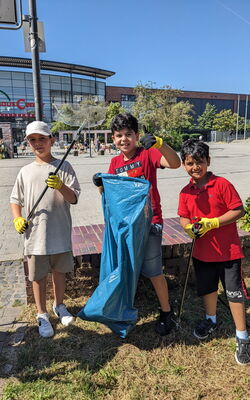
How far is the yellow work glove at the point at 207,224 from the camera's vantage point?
200 cm

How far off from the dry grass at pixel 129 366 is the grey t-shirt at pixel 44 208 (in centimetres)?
76

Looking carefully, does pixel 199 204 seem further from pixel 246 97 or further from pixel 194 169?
pixel 246 97

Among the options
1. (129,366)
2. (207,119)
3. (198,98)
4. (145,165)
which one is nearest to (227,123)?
(207,119)

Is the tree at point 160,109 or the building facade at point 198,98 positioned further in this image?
the building facade at point 198,98

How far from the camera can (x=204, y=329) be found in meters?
2.39

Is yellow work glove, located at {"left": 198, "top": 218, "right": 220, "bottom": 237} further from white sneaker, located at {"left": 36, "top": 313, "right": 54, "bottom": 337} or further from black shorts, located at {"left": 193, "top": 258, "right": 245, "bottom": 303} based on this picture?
white sneaker, located at {"left": 36, "top": 313, "right": 54, "bottom": 337}

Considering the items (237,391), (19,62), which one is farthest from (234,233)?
(19,62)

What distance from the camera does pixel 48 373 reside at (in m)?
2.08

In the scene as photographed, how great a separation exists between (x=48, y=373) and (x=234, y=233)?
1.64 meters

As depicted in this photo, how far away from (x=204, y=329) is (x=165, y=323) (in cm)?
31

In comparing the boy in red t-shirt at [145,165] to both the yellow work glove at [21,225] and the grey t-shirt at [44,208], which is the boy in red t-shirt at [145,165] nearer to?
the grey t-shirt at [44,208]

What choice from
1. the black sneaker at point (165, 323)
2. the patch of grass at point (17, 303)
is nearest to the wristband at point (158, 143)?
the black sneaker at point (165, 323)

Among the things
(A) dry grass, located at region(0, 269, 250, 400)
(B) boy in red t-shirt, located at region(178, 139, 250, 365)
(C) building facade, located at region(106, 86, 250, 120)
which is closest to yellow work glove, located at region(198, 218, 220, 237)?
(B) boy in red t-shirt, located at region(178, 139, 250, 365)

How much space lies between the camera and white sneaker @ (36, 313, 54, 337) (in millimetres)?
2457
